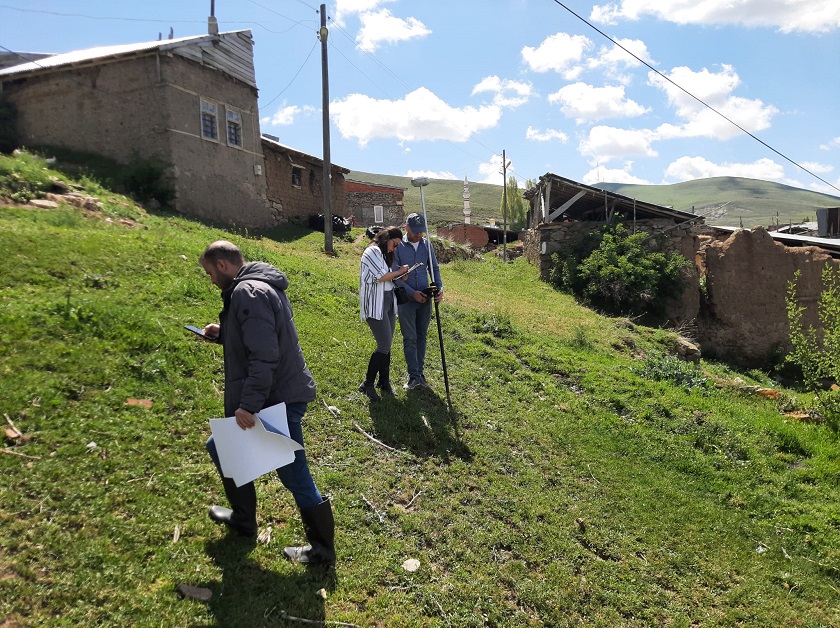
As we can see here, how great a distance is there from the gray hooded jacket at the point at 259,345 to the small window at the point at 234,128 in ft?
53.9

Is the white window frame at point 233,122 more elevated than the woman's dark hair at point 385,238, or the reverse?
the white window frame at point 233,122

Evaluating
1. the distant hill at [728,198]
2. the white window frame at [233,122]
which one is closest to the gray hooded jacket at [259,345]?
the white window frame at [233,122]

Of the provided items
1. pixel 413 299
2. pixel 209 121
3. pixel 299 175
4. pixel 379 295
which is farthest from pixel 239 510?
pixel 299 175

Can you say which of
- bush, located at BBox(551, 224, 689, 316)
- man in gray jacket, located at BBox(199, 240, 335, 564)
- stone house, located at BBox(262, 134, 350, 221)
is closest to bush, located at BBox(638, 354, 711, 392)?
bush, located at BBox(551, 224, 689, 316)

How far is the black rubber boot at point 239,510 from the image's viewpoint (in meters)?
3.22

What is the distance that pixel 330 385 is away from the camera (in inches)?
224

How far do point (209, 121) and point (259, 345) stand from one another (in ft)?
53.8

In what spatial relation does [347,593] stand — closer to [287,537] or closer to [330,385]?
[287,537]

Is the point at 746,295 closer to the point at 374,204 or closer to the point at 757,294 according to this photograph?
the point at 757,294

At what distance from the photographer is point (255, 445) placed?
283 cm

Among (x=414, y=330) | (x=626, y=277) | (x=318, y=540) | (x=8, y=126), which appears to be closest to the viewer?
(x=318, y=540)

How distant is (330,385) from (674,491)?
367 cm

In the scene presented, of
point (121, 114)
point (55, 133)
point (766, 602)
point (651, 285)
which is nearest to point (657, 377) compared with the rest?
point (766, 602)

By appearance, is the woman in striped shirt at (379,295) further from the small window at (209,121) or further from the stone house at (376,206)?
the stone house at (376,206)
